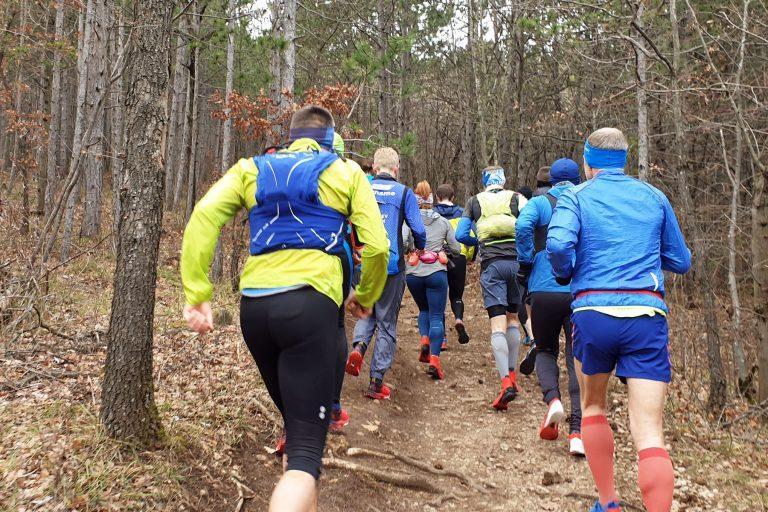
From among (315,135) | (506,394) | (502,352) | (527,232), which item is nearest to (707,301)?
(502,352)

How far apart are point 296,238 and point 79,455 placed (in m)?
2.02

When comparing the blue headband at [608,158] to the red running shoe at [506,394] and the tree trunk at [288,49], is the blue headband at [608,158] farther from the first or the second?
the tree trunk at [288,49]

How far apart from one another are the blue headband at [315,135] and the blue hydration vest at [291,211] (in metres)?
0.37

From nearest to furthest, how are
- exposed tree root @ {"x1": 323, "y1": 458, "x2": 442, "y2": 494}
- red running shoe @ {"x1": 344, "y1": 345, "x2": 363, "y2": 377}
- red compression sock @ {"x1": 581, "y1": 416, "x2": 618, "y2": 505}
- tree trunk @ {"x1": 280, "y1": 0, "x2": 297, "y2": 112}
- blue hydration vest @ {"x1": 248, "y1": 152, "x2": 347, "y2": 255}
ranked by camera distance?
blue hydration vest @ {"x1": 248, "y1": 152, "x2": 347, "y2": 255}
red compression sock @ {"x1": 581, "y1": 416, "x2": 618, "y2": 505}
exposed tree root @ {"x1": 323, "y1": 458, "x2": 442, "y2": 494}
red running shoe @ {"x1": 344, "y1": 345, "x2": 363, "y2": 377}
tree trunk @ {"x1": 280, "y1": 0, "x2": 297, "y2": 112}

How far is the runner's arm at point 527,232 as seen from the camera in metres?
5.43

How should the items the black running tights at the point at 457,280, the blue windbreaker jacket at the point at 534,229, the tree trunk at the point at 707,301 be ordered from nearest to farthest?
the blue windbreaker jacket at the point at 534,229 → the tree trunk at the point at 707,301 → the black running tights at the point at 457,280

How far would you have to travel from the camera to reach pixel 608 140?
3879mm

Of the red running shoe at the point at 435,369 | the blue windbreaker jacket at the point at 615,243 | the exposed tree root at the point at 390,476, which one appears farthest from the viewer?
the red running shoe at the point at 435,369

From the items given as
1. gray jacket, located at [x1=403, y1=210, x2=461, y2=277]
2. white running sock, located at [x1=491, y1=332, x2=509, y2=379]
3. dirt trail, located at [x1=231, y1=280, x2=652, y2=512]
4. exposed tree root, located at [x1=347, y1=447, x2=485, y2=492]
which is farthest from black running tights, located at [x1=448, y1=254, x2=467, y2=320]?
exposed tree root, located at [x1=347, y1=447, x2=485, y2=492]

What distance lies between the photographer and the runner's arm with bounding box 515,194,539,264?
5.43 meters

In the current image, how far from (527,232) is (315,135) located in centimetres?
273

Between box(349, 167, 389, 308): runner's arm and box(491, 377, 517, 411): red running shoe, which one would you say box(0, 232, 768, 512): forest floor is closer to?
box(491, 377, 517, 411): red running shoe

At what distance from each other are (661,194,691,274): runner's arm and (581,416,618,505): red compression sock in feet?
3.41

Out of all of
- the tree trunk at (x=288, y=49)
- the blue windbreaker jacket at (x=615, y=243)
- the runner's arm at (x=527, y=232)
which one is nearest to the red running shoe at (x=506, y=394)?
the runner's arm at (x=527, y=232)
